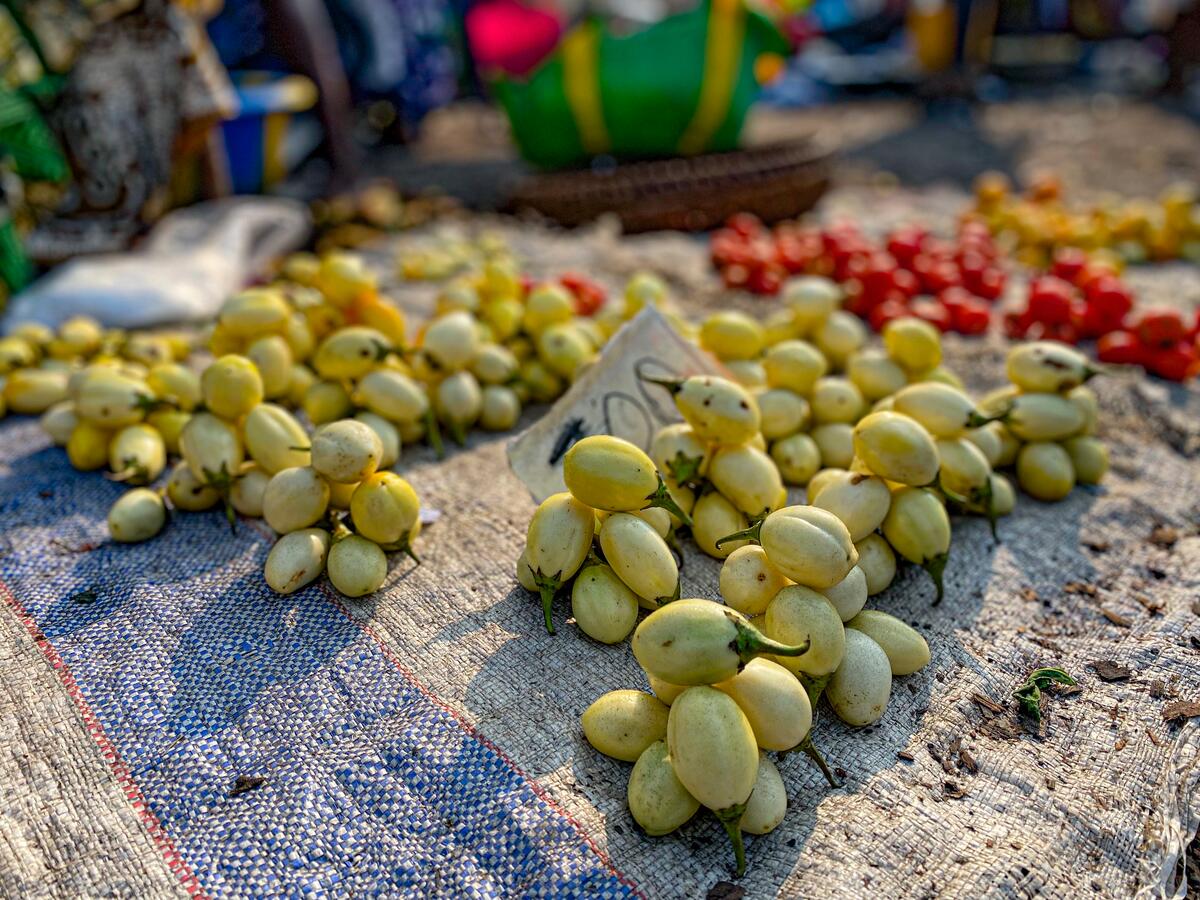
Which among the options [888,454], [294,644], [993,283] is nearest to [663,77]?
[993,283]

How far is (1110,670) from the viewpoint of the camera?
1.78m

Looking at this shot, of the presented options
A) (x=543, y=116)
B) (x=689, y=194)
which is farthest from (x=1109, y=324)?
(x=543, y=116)

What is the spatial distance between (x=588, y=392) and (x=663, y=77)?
13.7 feet

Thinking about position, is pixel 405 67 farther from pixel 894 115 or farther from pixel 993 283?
pixel 993 283

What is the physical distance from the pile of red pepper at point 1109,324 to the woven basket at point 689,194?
5.83 feet

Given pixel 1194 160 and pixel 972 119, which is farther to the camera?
pixel 972 119

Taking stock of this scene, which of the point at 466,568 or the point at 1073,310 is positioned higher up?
the point at 466,568

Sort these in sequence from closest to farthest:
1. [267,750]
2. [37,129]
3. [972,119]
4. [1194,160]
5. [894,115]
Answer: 1. [267,750]
2. [37,129]
3. [1194,160]
4. [972,119]
5. [894,115]

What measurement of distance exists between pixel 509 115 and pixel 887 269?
3604mm

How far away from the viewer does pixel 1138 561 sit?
2.17 meters

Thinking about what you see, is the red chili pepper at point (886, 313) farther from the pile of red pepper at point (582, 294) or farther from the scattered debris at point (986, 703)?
the scattered debris at point (986, 703)

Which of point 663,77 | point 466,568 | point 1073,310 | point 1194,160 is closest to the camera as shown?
point 466,568

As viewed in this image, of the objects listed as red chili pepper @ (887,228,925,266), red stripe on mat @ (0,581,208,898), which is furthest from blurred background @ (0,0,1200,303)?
red stripe on mat @ (0,581,208,898)

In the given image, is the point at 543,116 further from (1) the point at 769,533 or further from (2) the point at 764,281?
(1) the point at 769,533
